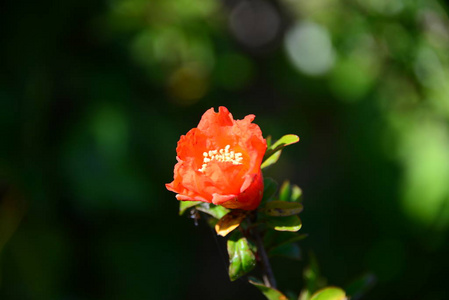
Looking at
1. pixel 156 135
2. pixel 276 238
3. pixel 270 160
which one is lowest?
pixel 156 135

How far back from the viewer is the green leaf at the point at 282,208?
24.5 inches

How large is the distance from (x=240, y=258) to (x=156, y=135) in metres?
1.42

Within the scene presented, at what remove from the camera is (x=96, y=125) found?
1.90 meters

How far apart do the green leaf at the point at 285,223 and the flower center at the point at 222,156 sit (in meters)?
0.10

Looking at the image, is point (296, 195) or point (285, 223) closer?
point (285, 223)

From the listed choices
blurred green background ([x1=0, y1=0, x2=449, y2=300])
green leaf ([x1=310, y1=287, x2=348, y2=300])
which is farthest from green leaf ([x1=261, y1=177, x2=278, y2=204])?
blurred green background ([x1=0, y1=0, x2=449, y2=300])

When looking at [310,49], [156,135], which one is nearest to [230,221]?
[156,135]

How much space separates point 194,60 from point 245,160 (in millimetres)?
1359

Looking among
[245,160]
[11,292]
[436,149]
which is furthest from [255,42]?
[245,160]

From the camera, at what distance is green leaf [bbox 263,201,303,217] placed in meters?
0.62

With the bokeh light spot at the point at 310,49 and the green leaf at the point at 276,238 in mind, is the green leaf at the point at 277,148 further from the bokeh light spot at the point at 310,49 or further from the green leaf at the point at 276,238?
the bokeh light spot at the point at 310,49

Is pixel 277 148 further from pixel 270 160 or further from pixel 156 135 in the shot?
pixel 156 135

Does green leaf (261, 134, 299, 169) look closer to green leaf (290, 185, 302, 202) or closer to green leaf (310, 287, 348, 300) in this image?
green leaf (290, 185, 302, 202)

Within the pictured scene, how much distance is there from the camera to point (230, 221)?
63cm
